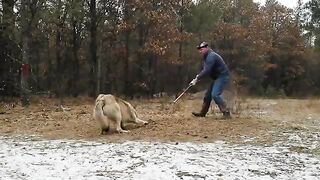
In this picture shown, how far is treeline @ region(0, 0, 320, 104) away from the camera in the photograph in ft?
75.0

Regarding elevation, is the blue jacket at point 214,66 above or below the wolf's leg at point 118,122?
above

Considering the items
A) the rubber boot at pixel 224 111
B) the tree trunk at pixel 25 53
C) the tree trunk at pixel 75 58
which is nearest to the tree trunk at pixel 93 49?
the tree trunk at pixel 75 58

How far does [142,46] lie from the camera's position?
3091 cm

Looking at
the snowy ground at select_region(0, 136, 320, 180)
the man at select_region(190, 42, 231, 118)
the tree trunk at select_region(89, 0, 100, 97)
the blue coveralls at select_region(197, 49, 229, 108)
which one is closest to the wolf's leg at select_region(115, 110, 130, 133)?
the snowy ground at select_region(0, 136, 320, 180)

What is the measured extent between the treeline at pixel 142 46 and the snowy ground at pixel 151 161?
10964 millimetres

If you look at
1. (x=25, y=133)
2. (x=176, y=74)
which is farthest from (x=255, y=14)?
(x=25, y=133)

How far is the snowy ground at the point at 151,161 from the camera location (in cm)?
646

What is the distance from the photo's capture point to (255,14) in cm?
4359

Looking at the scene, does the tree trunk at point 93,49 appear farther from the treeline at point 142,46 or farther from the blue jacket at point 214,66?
the blue jacket at point 214,66

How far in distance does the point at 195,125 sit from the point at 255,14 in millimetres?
34677

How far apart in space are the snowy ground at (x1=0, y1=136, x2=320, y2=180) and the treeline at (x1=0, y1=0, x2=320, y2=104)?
11.0m

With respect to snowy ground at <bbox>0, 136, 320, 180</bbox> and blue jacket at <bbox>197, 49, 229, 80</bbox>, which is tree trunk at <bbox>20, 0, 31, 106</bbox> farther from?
snowy ground at <bbox>0, 136, 320, 180</bbox>

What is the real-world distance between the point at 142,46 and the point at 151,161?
24102mm

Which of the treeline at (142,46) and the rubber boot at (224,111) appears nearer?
the rubber boot at (224,111)
